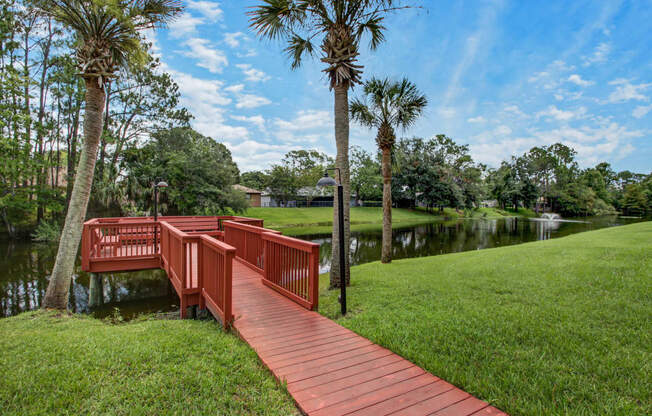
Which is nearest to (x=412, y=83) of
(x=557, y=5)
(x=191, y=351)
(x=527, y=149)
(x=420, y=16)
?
(x=420, y=16)

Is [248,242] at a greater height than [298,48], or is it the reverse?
[298,48]

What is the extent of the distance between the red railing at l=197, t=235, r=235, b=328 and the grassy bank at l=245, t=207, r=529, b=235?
19.2 metres

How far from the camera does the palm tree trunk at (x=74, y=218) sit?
6215mm

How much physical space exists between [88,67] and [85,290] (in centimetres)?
646

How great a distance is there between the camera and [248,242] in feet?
23.6

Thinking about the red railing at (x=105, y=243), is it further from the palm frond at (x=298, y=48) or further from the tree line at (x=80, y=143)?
the tree line at (x=80, y=143)

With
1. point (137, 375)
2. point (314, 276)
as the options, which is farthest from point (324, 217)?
point (137, 375)

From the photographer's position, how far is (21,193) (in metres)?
17.6

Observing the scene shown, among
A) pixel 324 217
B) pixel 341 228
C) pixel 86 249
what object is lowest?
pixel 324 217

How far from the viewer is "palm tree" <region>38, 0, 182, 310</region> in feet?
20.2

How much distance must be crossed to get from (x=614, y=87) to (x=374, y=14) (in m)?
12.4

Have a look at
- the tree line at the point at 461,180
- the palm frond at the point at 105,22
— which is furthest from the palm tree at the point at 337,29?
the tree line at the point at 461,180

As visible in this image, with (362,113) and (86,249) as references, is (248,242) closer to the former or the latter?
(86,249)

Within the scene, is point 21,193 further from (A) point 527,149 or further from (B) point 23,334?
(A) point 527,149
